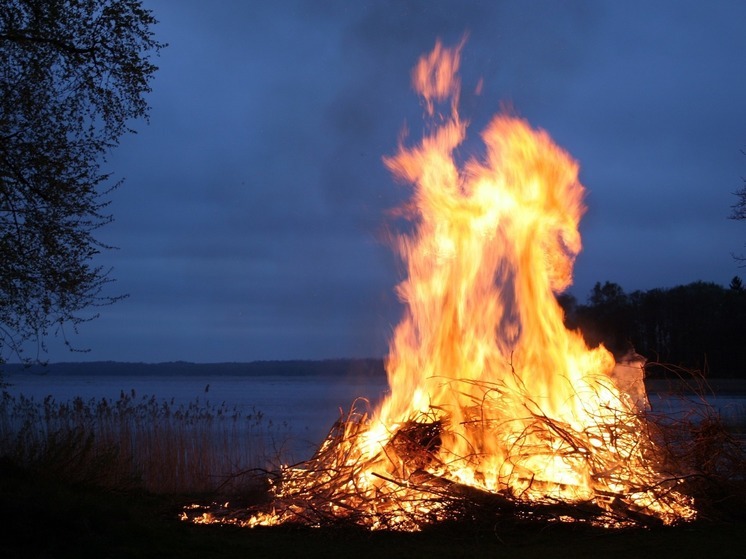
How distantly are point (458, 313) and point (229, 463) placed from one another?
206 inches

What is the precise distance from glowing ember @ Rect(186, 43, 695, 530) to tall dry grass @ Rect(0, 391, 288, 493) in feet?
7.18

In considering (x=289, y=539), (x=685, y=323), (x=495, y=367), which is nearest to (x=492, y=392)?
(x=495, y=367)

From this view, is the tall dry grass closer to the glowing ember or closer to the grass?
the grass

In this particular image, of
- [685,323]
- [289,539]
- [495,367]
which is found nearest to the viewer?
[289,539]

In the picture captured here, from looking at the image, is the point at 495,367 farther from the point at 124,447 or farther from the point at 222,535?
the point at 124,447

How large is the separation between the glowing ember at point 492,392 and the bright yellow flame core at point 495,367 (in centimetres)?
2

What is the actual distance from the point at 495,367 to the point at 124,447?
20.6 ft

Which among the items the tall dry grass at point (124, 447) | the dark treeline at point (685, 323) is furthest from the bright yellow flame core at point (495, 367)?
the dark treeline at point (685, 323)

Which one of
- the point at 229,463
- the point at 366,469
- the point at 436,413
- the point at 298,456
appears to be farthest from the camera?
the point at 298,456

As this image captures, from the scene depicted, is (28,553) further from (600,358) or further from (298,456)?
(298,456)

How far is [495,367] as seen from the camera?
366 inches

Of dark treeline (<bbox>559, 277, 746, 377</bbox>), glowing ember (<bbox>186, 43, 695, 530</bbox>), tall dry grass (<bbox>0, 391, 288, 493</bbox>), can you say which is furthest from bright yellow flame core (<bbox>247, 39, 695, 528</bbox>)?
dark treeline (<bbox>559, 277, 746, 377</bbox>)

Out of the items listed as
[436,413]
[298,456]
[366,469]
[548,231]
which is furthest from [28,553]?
[298,456]

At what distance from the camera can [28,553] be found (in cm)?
605
